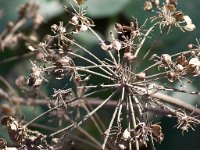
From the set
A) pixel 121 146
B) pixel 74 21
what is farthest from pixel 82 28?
pixel 121 146

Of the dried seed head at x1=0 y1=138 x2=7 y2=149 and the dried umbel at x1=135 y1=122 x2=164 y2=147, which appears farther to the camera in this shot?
the dried seed head at x1=0 y1=138 x2=7 y2=149

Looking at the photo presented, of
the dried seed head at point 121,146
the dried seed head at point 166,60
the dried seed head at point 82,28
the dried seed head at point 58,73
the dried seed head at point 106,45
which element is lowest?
the dried seed head at point 121,146

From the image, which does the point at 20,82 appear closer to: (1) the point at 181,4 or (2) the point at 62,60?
(2) the point at 62,60

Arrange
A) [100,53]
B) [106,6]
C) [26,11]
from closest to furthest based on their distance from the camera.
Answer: [26,11]
[100,53]
[106,6]

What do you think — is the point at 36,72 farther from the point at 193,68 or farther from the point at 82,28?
the point at 193,68

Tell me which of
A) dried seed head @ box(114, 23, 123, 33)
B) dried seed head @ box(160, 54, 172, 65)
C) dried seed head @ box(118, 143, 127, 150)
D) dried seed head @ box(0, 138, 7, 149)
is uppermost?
dried seed head @ box(114, 23, 123, 33)

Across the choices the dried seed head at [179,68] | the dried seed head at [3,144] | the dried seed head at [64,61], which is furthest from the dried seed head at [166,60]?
the dried seed head at [3,144]

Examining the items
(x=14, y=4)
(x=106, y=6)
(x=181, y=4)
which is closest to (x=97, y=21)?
(x=106, y=6)

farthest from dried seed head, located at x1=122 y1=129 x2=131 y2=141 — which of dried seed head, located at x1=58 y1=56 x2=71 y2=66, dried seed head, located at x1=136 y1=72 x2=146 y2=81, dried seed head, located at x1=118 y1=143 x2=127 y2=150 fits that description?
dried seed head, located at x1=58 y1=56 x2=71 y2=66

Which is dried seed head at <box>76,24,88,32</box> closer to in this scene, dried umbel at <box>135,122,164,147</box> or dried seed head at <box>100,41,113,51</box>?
dried seed head at <box>100,41,113,51</box>

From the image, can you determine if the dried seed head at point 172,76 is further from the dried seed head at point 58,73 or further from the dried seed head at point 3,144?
the dried seed head at point 3,144

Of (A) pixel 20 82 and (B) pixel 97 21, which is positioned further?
(B) pixel 97 21
